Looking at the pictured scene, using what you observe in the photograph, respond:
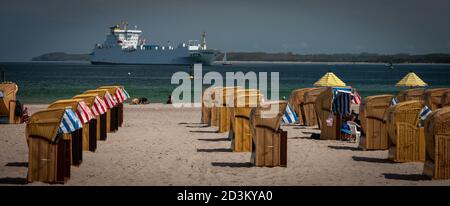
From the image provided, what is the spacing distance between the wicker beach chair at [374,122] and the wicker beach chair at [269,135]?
2.76 m

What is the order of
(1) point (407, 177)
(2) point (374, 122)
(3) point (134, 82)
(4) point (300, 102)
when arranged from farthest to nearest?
(3) point (134, 82), (4) point (300, 102), (2) point (374, 122), (1) point (407, 177)

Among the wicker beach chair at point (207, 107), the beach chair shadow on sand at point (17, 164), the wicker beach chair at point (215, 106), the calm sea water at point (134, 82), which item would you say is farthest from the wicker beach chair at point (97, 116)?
the calm sea water at point (134, 82)

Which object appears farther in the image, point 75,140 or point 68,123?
point 75,140

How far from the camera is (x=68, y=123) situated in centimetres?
1057

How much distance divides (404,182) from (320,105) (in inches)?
240

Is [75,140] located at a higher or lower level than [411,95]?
lower

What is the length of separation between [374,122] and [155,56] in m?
141

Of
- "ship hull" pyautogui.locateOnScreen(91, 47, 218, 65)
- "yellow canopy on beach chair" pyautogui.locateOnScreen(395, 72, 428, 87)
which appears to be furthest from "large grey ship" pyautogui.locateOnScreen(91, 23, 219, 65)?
"yellow canopy on beach chair" pyautogui.locateOnScreen(395, 72, 428, 87)

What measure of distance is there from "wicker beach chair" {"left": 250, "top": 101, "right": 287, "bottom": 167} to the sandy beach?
174 millimetres

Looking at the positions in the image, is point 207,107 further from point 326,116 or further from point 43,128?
point 43,128

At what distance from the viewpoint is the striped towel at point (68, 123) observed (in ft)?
34.5

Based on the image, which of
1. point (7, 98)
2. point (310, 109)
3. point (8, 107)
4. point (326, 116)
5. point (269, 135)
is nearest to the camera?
point (269, 135)

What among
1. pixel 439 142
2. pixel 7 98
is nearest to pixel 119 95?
pixel 7 98
